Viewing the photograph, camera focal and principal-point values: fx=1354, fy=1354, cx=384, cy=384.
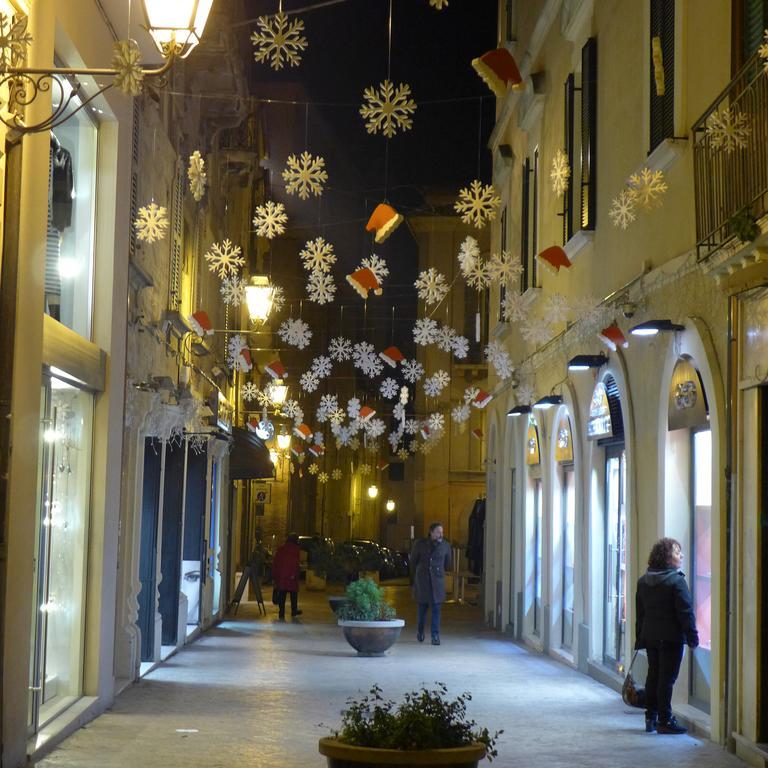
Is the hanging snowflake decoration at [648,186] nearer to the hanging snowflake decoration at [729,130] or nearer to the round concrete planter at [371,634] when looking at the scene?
the hanging snowflake decoration at [729,130]

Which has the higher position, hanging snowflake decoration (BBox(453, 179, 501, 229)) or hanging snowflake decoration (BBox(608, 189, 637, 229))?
hanging snowflake decoration (BBox(608, 189, 637, 229))

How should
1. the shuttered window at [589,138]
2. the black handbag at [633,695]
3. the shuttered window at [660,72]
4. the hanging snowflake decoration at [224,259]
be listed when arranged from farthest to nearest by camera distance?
the shuttered window at [589,138], the shuttered window at [660,72], the hanging snowflake decoration at [224,259], the black handbag at [633,695]

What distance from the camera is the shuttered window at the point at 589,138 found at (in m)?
17.6

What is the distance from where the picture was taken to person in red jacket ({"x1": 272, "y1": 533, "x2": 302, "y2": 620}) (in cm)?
2761

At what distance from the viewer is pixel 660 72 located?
13.9 m

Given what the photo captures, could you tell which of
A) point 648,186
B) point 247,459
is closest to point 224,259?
point 648,186

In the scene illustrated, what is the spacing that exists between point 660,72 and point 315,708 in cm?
742

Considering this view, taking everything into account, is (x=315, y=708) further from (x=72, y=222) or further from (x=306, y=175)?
(x=306, y=175)

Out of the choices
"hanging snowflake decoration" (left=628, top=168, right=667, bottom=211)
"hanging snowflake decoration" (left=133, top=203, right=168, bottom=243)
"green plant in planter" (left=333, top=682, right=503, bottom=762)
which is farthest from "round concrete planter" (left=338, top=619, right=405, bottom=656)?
"green plant in planter" (left=333, top=682, right=503, bottom=762)

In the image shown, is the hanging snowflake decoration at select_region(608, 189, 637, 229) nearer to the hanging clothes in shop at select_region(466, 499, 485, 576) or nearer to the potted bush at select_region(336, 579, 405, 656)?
the potted bush at select_region(336, 579, 405, 656)

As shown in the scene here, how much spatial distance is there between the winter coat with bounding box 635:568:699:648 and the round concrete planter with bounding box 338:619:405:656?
24.8 ft

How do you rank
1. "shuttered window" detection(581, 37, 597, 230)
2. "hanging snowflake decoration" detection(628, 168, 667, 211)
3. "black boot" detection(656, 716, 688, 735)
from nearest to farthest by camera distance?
"black boot" detection(656, 716, 688, 735), "hanging snowflake decoration" detection(628, 168, 667, 211), "shuttered window" detection(581, 37, 597, 230)

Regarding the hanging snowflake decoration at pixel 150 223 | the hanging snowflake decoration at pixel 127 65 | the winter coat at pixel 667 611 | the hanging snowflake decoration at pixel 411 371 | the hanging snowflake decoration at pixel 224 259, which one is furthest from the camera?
the hanging snowflake decoration at pixel 411 371

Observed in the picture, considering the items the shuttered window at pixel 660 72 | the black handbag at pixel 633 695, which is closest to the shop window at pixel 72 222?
the shuttered window at pixel 660 72
